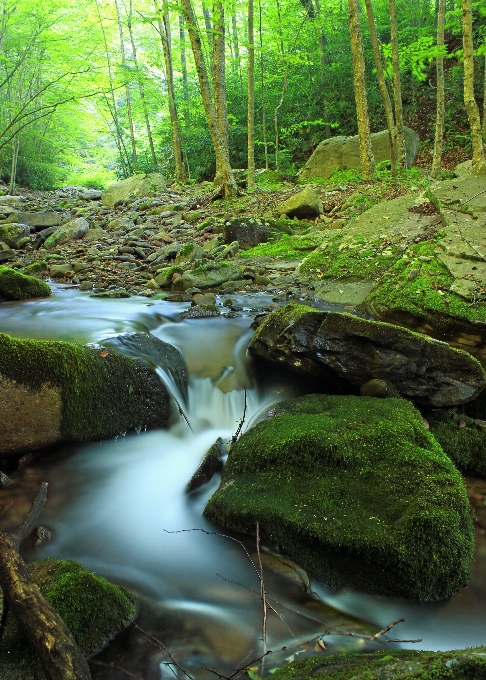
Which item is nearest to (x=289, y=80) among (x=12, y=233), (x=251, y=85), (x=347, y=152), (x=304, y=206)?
(x=347, y=152)

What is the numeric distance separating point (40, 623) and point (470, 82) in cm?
1068

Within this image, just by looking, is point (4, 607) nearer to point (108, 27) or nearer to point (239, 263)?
point (239, 263)

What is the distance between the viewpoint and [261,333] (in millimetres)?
4738

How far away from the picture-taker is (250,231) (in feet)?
32.8

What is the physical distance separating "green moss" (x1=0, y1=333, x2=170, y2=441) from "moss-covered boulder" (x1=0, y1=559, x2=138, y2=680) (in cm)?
148

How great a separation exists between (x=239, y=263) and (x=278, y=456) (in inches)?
249

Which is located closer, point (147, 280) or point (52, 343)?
point (52, 343)

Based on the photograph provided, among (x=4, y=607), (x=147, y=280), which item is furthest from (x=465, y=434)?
(x=147, y=280)

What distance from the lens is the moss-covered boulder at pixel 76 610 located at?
77.5 inches

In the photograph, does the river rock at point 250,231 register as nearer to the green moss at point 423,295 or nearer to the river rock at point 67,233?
the river rock at point 67,233

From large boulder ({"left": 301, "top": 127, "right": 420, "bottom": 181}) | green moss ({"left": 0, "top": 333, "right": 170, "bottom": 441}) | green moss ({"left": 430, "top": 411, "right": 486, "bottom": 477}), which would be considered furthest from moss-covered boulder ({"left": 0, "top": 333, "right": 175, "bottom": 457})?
large boulder ({"left": 301, "top": 127, "right": 420, "bottom": 181})

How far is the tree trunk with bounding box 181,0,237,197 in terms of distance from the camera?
11.5 m

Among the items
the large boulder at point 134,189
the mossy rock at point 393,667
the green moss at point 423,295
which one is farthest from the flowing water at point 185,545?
the large boulder at point 134,189

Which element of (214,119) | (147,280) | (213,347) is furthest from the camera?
(214,119)
